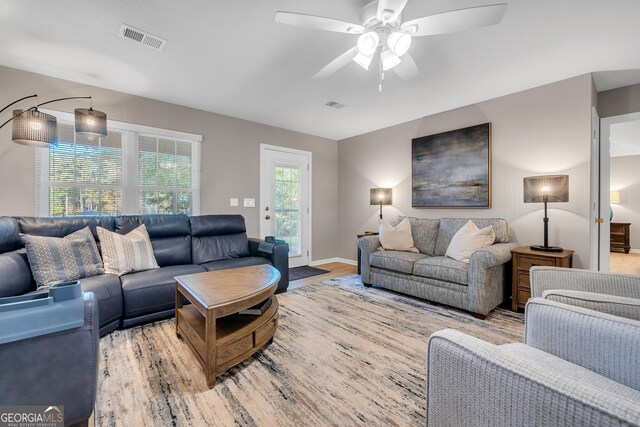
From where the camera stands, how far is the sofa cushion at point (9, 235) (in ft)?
7.02

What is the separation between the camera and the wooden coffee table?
163cm

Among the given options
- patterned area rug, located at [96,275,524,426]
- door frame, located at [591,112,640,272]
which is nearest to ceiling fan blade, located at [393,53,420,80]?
patterned area rug, located at [96,275,524,426]

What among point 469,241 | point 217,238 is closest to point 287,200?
point 217,238

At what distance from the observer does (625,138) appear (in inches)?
188

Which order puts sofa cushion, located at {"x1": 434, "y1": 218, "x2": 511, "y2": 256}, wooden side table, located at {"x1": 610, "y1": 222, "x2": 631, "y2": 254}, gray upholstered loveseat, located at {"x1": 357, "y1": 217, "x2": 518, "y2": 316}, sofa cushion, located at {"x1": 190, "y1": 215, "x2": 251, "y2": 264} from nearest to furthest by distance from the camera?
gray upholstered loveseat, located at {"x1": 357, "y1": 217, "x2": 518, "y2": 316} → sofa cushion, located at {"x1": 434, "y1": 218, "x2": 511, "y2": 256} → sofa cushion, located at {"x1": 190, "y1": 215, "x2": 251, "y2": 264} → wooden side table, located at {"x1": 610, "y1": 222, "x2": 631, "y2": 254}

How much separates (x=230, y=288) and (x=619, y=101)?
4.57 metres

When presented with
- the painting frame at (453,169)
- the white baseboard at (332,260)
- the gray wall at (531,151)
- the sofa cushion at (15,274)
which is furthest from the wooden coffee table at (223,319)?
the gray wall at (531,151)

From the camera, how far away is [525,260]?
2795mm

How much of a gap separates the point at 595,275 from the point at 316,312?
2.16m

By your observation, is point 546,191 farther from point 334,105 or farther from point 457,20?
point 334,105

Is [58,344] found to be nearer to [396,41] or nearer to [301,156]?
[396,41]

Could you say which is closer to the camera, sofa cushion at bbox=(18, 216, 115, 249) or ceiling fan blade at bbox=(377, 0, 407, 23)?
ceiling fan blade at bbox=(377, 0, 407, 23)

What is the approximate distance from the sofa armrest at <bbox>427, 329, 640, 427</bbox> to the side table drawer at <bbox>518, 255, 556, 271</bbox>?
2476 millimetres

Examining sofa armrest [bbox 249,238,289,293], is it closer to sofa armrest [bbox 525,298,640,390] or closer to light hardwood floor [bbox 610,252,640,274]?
sofa armrest [bbox 525,298,640,390]
